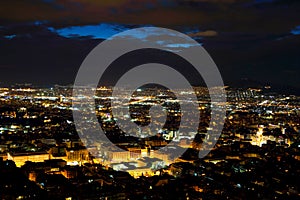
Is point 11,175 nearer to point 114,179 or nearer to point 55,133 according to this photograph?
point 114,179

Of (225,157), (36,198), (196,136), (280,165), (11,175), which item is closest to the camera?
(36,198)

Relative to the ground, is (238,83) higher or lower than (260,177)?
higher

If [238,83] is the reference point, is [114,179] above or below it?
below

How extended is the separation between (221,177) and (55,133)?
12.8 meters

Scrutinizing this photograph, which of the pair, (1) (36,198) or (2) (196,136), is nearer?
(1) (36,198)

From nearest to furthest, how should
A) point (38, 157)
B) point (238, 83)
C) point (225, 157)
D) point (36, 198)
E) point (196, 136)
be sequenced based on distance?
point (36, 198) → point (225, 157) → point (38, 157) → point (196, 136) → point (238, 83)

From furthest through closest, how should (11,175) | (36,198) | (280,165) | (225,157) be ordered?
(225,157) → (280,165) → (11,175) → (36,198)

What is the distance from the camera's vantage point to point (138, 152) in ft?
54.7

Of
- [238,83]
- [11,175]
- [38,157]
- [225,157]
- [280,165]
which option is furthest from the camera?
[238,83]

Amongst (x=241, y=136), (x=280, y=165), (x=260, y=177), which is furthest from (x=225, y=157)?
(x=241, y=136)

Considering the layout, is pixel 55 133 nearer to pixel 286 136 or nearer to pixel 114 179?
pixel 114 179

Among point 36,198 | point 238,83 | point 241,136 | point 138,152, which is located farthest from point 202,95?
point 36,198

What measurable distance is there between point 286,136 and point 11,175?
15778 mm

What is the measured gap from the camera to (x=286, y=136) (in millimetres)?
20844
